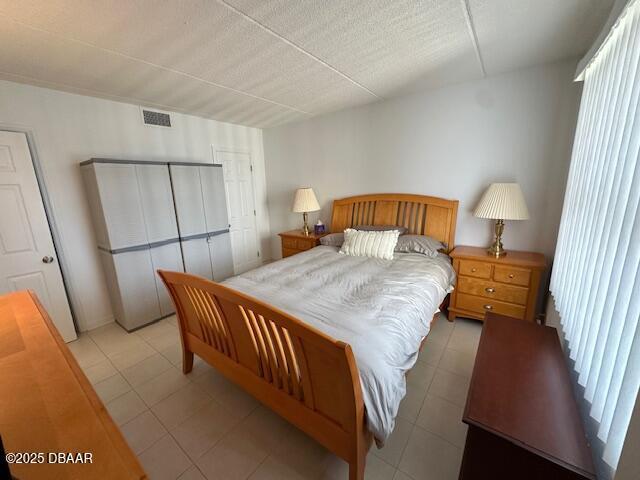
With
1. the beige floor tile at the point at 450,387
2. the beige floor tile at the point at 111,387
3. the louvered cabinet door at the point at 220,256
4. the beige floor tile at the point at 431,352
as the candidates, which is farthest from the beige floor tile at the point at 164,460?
the louvered cabinet door at the point at 220,256

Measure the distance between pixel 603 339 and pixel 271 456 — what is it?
5.41 feet

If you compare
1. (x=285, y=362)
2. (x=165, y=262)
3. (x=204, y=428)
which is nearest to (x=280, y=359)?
(x=285, y=362)

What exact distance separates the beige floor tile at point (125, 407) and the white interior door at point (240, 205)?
8.12 ft

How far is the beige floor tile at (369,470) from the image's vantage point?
1330 mm

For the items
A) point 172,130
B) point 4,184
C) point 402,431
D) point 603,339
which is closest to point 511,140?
point 603,339

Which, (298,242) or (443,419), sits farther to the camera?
(298,242)

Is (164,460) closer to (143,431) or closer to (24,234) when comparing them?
(143,431)

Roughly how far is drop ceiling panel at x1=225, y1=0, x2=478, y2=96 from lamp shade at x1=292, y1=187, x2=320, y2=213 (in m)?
1.63

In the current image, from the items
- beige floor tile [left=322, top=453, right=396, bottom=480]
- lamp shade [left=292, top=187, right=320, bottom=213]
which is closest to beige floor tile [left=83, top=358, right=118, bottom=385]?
beige floor tile [left=322, top=453, right=396, bottom=480]

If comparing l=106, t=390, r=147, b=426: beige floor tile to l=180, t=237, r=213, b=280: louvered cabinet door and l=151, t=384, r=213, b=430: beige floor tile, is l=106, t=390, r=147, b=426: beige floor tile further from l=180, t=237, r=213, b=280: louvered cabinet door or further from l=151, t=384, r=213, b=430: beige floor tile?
l=180, t=237, r=213, b=280: louvered cabinet door

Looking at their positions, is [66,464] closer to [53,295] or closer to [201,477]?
[201,477]

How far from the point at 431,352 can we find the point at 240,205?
3.37 m

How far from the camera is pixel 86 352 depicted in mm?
2420

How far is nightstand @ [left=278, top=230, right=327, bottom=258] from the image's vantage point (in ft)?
11.8
